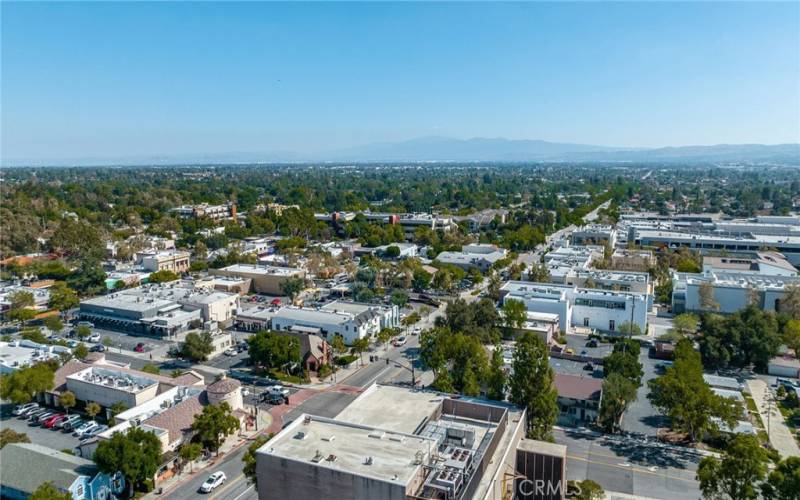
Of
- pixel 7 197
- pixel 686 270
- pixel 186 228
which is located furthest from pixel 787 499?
pixel 7 197

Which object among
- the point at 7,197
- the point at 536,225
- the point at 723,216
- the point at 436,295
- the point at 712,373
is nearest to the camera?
the point at 712,373

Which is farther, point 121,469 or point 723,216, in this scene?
point 723,216

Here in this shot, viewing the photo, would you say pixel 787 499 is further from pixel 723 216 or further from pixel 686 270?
pixel 723 216

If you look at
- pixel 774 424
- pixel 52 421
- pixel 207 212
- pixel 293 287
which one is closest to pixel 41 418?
pixel 52 421

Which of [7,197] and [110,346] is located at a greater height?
[7,197]

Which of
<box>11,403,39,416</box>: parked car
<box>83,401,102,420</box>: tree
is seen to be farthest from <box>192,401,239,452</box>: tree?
<box>11,403,39,416</box>: parked car

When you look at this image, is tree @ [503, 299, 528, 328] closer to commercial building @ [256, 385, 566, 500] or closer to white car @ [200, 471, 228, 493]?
commercial building @ [256, 385, 566, 500]
